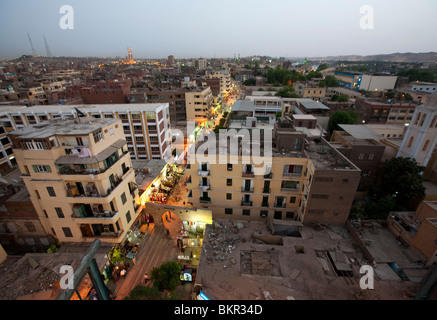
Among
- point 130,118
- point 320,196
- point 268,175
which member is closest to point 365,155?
point 320,196

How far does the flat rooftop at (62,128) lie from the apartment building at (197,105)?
37476mm

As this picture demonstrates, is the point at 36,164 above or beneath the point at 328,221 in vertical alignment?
above

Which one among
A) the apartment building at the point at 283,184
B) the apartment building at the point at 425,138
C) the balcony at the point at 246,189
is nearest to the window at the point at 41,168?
the apartment building at the point at 283,184

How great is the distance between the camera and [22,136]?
56.4 feet

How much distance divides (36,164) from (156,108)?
19.4 metres

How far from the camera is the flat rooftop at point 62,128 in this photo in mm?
17688

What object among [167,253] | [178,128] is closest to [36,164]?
[167,253]

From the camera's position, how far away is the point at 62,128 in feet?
63.2

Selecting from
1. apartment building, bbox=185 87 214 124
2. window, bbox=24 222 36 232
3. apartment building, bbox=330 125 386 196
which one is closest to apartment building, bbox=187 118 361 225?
apartment building, bbox=330 125 386 196

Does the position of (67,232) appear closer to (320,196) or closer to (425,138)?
(320,196)

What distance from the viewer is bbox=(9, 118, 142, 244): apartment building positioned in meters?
17.7

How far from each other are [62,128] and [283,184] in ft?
71.0

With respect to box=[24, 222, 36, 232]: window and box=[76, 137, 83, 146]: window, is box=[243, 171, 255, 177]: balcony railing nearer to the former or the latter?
box=[76, 137, 83, 146]: window
